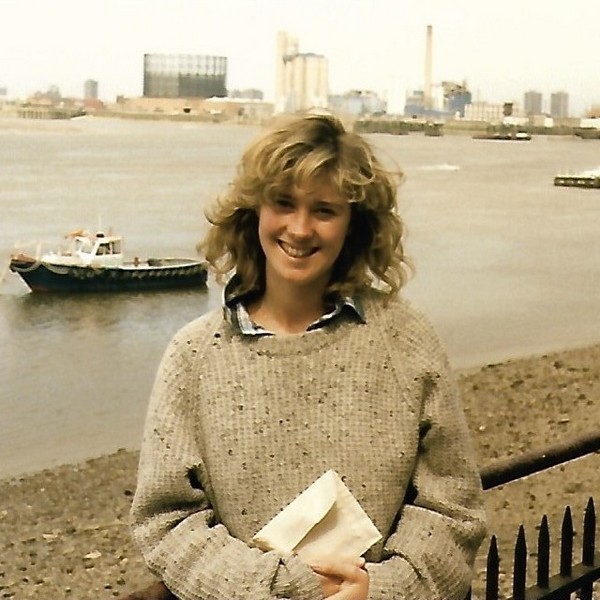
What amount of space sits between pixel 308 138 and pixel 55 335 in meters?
23.3

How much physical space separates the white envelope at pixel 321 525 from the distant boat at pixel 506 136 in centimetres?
12183

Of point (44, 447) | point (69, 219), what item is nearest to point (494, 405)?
point (44, 447)

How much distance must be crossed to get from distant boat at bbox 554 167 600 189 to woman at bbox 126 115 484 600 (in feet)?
207

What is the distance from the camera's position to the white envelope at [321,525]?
4.85ft

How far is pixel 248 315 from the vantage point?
159 centimetres

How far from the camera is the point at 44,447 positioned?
44.4ft

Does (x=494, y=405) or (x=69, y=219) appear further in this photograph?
(x=69, y=219)

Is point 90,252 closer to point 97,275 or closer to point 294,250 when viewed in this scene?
point 97,275

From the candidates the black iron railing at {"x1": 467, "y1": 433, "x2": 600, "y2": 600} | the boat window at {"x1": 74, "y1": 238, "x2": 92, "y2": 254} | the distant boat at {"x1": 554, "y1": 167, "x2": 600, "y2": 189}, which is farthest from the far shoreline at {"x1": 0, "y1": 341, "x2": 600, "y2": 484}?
the distant boat at {"x1": 554, "y1": 167, "x2": 600, "y2": 189}

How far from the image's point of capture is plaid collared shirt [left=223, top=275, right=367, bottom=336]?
1.57 metres

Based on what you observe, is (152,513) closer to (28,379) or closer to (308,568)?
(308,568)

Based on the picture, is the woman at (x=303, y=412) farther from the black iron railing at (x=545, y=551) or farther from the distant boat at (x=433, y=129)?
the distant boat at (x=433, y=129)

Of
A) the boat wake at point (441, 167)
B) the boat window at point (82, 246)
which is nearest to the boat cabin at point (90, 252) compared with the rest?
the boat window at point (82, 246)

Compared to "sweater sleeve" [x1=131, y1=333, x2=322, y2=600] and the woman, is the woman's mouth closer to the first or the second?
the woman
